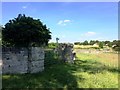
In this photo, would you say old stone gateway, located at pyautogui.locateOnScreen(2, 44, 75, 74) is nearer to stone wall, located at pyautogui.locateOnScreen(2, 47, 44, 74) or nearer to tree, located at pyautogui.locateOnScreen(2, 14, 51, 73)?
stone wall, located at pyautogui.locateOnScreen(2, 47, 44, 74)

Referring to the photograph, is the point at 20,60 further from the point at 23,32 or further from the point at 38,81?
the point at 23,32

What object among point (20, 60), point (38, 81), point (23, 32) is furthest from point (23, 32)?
point (38, 81)

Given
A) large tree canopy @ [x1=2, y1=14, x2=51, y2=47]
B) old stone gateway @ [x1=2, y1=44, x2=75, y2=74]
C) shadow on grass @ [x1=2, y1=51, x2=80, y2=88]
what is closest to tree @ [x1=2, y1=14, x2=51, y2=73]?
large tree canopy @ [x1=2, y1=14, x2=51, y2=47]

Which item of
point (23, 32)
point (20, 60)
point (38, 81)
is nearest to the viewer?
point (38, 81)

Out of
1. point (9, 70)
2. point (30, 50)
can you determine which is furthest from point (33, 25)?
point (9, 70)

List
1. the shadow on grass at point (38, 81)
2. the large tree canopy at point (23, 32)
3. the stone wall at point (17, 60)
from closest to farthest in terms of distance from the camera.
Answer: the shadow on grass at point (38, 81) < the stone wall at point (17, 60) < the large tree canopy at point (23, 32)

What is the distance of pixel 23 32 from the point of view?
13.8 m

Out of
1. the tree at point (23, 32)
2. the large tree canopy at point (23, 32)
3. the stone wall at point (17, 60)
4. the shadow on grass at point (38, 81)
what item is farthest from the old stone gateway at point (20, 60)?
the large tree canopy at point (23, 32)

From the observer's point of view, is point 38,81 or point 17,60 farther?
point 17,60

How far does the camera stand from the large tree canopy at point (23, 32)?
13812 mm

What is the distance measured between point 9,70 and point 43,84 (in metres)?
1.97

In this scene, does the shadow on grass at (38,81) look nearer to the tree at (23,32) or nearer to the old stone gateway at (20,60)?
the old stone gateway at (20,60)

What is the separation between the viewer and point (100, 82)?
12.0 metres

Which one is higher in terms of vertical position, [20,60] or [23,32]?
[23,32]
